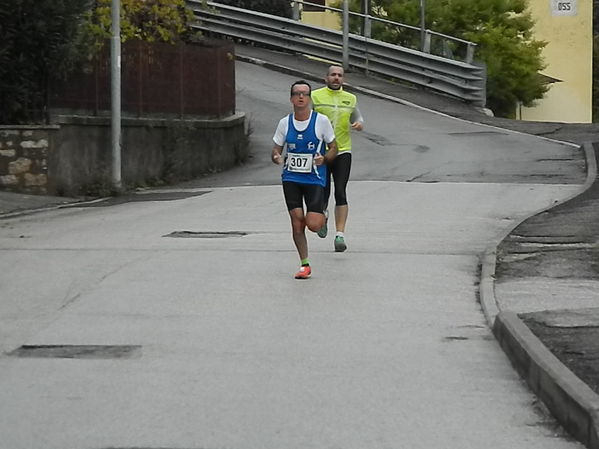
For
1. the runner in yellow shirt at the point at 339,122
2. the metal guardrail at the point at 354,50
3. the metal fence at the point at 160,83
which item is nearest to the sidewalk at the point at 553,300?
the runner in yellow shirt at the point at 339,122

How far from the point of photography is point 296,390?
766 cm

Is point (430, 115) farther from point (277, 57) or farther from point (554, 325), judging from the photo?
point (554, 325)

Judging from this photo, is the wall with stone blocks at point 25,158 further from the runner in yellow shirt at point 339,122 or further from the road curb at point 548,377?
the road curb at point 548,377

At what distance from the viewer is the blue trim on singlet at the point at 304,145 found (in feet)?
37.9

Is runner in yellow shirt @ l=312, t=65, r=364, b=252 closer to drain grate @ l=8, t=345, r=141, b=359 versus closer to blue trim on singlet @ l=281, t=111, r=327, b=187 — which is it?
blue trim on singlet @ l=281, t=111, r=327, b=187

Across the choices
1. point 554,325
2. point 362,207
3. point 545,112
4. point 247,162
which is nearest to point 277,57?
point 247,162

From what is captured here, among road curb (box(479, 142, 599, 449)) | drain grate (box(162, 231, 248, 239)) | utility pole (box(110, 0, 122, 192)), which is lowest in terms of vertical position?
road curb (box(479, 142, 599, 449))

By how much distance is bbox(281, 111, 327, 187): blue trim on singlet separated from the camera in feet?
37.9

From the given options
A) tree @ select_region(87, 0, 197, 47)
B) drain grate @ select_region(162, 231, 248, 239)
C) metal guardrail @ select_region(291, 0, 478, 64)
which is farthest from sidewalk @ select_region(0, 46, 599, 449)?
metal guardrail @ select_region(291, 0, 478, 64)

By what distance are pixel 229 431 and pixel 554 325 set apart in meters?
2.99

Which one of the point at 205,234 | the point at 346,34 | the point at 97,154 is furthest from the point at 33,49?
the point at 346,34

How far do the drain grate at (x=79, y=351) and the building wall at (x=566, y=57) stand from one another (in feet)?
145

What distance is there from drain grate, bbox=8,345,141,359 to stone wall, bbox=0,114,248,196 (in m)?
10.8

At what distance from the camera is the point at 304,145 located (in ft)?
38.0
